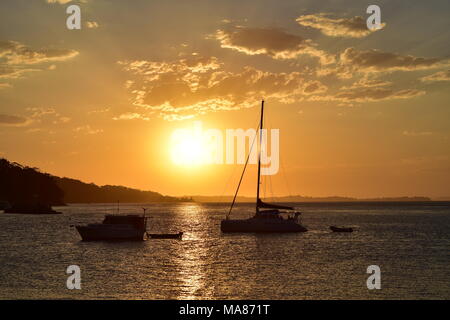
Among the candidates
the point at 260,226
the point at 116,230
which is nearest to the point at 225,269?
the point at 116,230

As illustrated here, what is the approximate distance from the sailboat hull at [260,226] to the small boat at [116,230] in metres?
18.1

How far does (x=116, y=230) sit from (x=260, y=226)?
25.8 meters

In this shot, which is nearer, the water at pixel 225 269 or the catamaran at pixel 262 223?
the water at pixel 225 269

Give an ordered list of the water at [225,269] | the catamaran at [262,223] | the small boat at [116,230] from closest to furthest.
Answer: the water at [225,269], the small boat at [116,230], the catamaran at [262,223]

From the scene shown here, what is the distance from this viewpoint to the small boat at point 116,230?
71.5m

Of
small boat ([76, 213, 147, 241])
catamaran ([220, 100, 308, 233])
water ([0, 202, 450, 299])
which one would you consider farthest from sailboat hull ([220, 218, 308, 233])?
small boat ([76, 213, 147, 241])

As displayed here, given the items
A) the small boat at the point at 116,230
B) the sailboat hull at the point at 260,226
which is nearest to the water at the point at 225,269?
the small boat at the point at 116,230

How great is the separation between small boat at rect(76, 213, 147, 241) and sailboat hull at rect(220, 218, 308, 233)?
18135mm

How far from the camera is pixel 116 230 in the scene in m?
71.3

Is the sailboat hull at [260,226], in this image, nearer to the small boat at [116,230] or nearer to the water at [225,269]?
the water at [225,269]

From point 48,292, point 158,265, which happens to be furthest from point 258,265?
point 48,292
